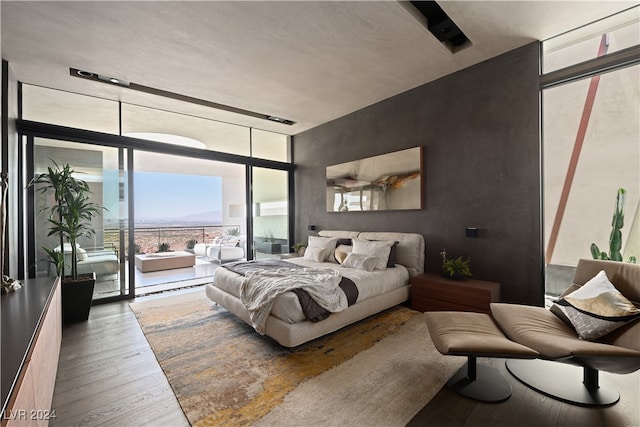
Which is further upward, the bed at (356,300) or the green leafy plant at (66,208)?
the green leafy plant at (66,208)

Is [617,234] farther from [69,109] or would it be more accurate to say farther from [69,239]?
[69,109]

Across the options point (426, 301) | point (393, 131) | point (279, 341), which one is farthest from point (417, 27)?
point (279, 341)

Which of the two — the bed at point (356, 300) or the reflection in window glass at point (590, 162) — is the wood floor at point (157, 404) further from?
the reflection in window glass at point (590, 162)

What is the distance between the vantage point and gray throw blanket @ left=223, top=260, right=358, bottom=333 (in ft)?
8.63

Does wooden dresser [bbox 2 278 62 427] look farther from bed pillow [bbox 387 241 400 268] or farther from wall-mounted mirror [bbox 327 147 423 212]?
wall-mounted mirror [bbox 327 147 423 212]

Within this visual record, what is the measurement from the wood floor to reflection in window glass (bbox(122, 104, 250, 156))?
3379 mm

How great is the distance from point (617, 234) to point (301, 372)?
12.7ft

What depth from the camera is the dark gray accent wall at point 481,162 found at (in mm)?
3125

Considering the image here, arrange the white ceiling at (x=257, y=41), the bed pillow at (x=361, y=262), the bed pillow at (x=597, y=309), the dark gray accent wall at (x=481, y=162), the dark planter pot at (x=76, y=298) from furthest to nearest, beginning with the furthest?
the bed pillow at (x=361, y=262), the dark planter pot at (x=76, y=298), the dark gray accent wall at (x=481, y=162), the white ceiling at (x=257, y=41), the bed pillow at (x=597, y=309)

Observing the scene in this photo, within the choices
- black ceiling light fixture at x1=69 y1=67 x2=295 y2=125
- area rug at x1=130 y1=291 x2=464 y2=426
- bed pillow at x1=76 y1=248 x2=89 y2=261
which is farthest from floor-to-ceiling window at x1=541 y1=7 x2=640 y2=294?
bed pillow at x1=76 y1=248 x2=89 y2=261

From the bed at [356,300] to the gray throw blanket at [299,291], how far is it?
0.20 feet

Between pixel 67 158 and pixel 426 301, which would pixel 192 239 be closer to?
pixel 67 158

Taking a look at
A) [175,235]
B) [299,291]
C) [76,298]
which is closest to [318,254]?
[299,291]

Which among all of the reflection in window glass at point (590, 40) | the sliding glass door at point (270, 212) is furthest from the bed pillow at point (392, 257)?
the sliding glass door at point (270, 212)
